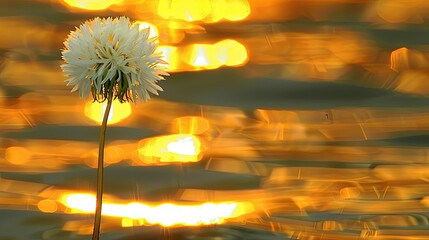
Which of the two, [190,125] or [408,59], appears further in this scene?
[408,59]

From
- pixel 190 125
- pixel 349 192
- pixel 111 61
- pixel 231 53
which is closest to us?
pixel 111 61

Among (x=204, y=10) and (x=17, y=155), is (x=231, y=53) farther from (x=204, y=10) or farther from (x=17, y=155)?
(x=17, y=155)

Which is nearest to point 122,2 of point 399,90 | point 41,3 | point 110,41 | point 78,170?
point 41,3

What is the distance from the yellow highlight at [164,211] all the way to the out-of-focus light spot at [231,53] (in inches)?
18.1

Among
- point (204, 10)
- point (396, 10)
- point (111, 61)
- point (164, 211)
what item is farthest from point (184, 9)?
point (111, 61)

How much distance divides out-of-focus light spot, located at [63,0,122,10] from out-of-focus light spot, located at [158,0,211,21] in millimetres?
121

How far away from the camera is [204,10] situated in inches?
118

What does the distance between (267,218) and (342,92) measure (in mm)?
472

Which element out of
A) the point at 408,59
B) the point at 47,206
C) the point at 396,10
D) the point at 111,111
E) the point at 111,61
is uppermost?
the point at 396,10

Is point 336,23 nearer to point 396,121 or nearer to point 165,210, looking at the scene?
point 396,121

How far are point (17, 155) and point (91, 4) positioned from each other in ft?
1.57

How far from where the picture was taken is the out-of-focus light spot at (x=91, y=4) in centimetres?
291

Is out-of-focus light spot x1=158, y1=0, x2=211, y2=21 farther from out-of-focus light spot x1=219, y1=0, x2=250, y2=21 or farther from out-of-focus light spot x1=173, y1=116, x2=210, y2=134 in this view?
out-of-focus light spot x1=173, y1=116, x2=210, y2=134

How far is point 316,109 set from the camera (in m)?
2.80
